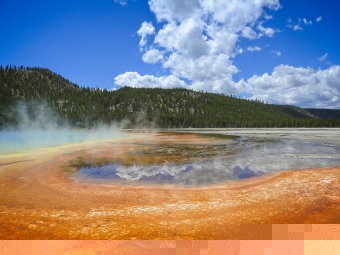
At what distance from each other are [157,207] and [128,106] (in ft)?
387

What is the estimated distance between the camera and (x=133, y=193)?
7.66 meters

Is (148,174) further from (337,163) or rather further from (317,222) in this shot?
(337,163)

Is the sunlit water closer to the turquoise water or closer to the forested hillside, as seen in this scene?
the turquoise water

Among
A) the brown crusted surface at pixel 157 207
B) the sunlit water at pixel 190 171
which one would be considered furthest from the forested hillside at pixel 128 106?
the brown crusted surface at pixel 157 207

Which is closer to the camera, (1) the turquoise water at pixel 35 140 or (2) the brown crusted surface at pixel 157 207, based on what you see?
(2) the brown crusted surface at pixel 157 207

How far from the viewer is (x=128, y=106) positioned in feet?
399

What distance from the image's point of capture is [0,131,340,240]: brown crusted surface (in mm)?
4982

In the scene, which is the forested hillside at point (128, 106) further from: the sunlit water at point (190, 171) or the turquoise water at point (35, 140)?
the sunlit water at point (190, 171)

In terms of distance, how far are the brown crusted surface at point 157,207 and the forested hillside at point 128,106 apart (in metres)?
69.0

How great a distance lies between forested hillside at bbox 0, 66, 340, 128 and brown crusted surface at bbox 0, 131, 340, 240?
69008 millimetres

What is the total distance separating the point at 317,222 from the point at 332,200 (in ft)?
6.35

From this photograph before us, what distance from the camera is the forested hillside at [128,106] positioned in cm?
8844

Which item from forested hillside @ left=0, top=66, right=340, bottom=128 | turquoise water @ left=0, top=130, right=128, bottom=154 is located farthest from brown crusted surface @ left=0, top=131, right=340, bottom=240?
forested hillside @ left=0, top=66, right=340, bottom=128

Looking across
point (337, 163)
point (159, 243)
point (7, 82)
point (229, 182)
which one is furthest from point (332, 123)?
point (7, 82)
